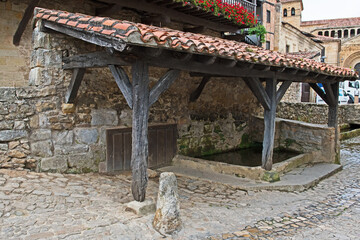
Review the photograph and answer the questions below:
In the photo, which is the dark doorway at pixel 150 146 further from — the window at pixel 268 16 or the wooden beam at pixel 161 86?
the window at pixel 268 16

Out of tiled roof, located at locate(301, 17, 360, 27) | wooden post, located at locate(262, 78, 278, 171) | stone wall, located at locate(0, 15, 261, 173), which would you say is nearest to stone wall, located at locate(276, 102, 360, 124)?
wooden post, located at locate(262, 78, 278, 171)

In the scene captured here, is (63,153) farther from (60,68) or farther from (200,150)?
(200,150)

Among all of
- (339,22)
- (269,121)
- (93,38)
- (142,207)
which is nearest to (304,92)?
(269,121)

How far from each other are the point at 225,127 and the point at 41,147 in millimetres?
4934

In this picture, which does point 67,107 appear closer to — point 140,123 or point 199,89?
point 140,123

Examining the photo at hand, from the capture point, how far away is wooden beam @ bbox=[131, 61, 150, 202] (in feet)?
12.4

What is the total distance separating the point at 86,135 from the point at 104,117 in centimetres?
46

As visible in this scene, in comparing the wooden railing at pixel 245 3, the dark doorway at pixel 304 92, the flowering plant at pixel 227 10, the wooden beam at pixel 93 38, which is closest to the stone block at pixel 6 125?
the wooden beam at pixel 93 38

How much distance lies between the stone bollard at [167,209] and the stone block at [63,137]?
2.19 metres

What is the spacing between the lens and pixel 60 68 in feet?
16.6

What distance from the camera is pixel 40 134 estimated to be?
4.94 meters

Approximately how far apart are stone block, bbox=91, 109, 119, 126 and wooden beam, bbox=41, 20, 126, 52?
1.51 m

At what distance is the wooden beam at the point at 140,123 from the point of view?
3.79 meters

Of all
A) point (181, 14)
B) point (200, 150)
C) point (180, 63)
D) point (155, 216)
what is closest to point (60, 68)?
point (180, 63)
